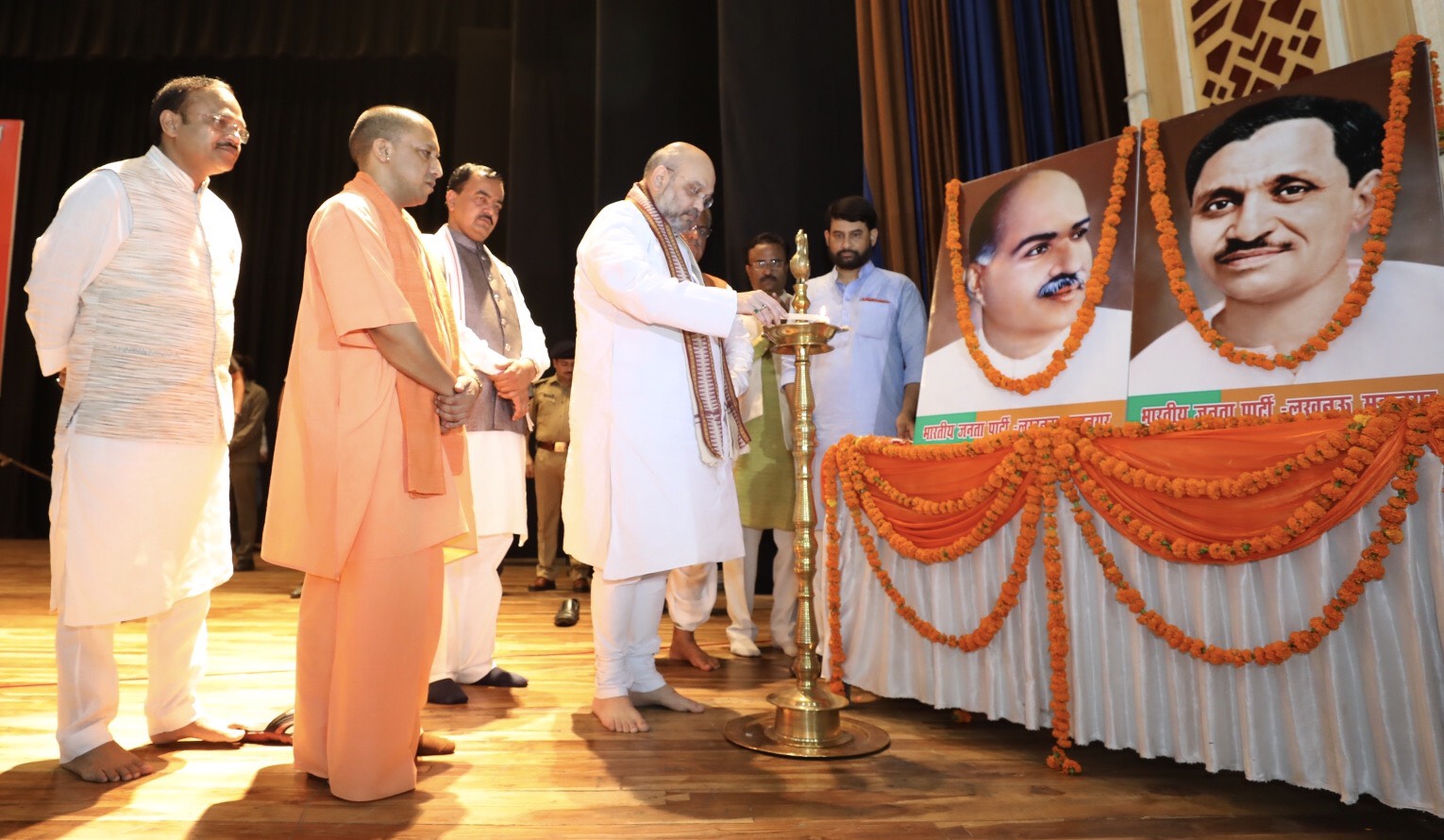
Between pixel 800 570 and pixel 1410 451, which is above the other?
pixel 1410 451

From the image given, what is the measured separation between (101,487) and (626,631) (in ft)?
4.47

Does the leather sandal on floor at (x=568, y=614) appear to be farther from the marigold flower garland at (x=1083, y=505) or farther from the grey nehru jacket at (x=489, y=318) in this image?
the marigold flower garland at (x=1083, y=505)

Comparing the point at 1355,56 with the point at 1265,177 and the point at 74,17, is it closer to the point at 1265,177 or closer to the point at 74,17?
the point at 1265,177

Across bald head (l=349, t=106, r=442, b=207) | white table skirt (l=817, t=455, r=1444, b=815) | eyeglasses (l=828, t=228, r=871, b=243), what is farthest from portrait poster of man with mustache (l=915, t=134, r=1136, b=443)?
bald head (l=349, t=106, r=442, b=207)

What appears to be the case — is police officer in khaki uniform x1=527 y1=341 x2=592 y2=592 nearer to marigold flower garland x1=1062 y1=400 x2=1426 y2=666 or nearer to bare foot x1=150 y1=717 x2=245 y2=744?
bare foot x1=150 y1=717 x2=245 y2=744

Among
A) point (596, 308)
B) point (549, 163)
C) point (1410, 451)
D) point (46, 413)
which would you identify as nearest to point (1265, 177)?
point (1410, 451)

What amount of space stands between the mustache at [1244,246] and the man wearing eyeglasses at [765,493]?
1.56 metres

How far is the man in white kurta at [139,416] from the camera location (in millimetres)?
2078

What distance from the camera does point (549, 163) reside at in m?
6.57

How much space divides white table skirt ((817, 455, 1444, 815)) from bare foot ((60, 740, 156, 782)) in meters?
1.98

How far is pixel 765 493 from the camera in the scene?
3639mm

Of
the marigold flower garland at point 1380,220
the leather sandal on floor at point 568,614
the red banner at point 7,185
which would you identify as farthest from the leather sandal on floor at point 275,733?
the red banner at point 7,185

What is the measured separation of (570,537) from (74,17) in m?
7.86

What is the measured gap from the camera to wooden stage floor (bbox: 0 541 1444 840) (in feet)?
5.78
